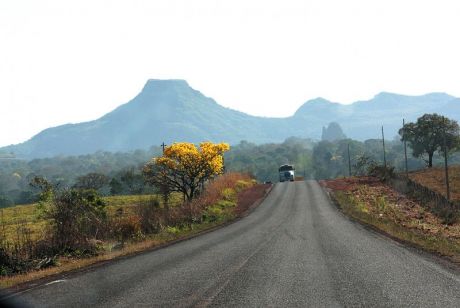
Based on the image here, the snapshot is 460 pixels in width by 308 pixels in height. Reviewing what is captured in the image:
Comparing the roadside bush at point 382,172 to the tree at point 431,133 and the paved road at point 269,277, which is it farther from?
the paved road at point 269,277

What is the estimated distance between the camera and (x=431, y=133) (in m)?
85.2

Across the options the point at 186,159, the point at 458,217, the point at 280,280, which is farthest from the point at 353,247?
the point at 186,159

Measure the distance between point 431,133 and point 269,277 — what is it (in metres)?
80.9

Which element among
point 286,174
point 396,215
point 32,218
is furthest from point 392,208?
point 286,174

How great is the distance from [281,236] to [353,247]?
4.66 meters

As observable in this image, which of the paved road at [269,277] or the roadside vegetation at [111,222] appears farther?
the roadside vegetation at [111,222]

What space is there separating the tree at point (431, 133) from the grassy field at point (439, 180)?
33.0ft

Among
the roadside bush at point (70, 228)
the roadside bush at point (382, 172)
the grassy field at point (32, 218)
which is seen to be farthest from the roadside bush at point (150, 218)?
the roadside bush at point (382, 172)

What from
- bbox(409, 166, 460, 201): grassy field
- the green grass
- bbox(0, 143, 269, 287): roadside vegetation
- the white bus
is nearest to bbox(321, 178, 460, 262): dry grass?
the green grass

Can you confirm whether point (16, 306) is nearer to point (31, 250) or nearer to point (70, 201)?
point (31, 250)

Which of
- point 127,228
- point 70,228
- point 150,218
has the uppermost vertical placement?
point 70,228

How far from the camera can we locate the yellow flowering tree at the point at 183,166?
41062mm

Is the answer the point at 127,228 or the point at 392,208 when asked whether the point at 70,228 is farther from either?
the point at 392,208

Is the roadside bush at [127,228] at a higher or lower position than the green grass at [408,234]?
higher
